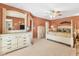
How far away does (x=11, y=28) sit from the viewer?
2.85 m

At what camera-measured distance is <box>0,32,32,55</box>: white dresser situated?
2.59 meters

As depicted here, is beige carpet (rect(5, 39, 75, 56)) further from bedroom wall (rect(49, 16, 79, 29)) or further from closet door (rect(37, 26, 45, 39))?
bedroom wall (rect(49, 16, 79, 29))

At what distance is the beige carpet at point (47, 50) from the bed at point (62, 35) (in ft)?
0.36

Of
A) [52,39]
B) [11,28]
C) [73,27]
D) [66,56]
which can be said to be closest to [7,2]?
[11,28]

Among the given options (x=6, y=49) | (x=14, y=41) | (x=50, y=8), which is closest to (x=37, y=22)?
(x=50, y=8)

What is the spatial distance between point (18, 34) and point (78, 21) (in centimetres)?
164

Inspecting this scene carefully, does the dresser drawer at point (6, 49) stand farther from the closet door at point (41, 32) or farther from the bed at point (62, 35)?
the bed at point (62, 35)

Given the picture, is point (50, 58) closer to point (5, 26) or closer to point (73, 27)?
point (73, 27)

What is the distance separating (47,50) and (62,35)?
527mm

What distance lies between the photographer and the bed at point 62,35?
7.64 feet

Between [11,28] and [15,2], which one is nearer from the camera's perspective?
[15,2]

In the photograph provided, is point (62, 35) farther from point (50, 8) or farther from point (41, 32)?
point (50, 8)

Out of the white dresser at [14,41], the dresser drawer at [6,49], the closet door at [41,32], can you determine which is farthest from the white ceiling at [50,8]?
A: the dresser drawer at [6,49]

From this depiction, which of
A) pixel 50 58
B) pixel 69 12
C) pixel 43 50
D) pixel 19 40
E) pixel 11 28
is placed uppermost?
pixel 69 12
